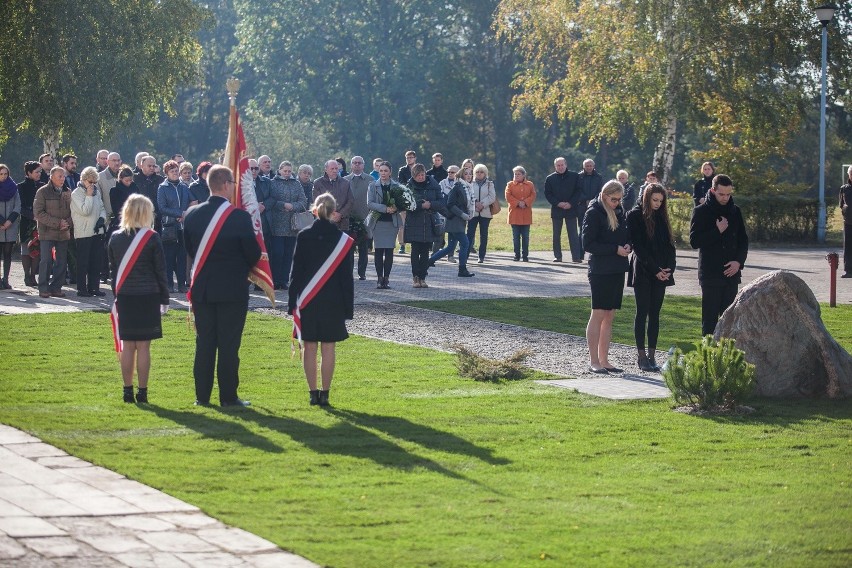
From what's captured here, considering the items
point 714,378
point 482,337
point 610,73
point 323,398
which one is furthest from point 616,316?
point 610,73

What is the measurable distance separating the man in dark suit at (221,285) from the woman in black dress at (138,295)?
0.39 metres

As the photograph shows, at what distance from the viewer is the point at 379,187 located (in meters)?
21.5

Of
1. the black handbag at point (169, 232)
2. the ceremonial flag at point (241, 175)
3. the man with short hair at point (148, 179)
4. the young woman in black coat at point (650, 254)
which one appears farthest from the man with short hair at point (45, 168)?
the young woman in black coat at point (650, 254)

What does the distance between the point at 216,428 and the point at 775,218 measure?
24558 mm

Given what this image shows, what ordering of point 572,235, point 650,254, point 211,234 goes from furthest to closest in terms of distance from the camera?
point 572,235
point 650,254
point 211,234

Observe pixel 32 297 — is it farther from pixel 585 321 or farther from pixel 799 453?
pixel 799 453

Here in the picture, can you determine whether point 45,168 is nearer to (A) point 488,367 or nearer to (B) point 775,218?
(A) point 488,367

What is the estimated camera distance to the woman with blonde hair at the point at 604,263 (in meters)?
13.6

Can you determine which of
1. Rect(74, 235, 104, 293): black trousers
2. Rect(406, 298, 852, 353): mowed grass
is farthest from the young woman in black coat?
Rect(74, 235, 104, 293): black trousers

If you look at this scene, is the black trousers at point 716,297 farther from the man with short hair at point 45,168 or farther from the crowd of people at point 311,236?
the man with short hair at point 45,168

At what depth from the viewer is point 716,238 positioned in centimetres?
1394

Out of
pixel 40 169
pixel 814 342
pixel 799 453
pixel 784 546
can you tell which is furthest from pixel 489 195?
pixel 784 546

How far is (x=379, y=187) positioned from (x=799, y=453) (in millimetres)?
12506

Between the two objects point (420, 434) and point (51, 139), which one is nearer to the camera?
point (420, 434)
